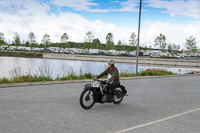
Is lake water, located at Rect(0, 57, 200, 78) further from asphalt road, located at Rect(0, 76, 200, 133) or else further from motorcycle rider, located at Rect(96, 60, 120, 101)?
motorcycle rider, located at Rect(96, 60, 120, 101)

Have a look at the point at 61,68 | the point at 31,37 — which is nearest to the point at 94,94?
the point at 61,68

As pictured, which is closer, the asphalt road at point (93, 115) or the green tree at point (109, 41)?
the asphalt road at point (93, 115)

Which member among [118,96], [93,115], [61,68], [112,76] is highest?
[112,76]

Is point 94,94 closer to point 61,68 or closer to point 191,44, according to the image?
point 61,68

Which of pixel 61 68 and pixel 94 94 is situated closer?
pixel 94 94

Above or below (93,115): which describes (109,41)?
above

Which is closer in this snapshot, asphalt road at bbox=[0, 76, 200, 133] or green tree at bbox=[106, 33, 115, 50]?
asphalt road at bbox=[0, 76, 200, 133]

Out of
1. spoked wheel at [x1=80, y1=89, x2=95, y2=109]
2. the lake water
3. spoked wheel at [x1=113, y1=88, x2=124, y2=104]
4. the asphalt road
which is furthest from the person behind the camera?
the lake water

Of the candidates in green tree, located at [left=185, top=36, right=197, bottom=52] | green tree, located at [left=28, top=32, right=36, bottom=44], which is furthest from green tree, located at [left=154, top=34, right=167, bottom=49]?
green tree, located at [left=28, top=32, right=36, bottom=44]

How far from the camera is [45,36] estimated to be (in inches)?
4405

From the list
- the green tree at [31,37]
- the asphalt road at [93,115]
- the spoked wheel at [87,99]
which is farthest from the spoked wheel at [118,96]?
the green tree at [31,37]

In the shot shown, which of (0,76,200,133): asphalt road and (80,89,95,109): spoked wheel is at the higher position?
(80,89,95,109): spoked wheel

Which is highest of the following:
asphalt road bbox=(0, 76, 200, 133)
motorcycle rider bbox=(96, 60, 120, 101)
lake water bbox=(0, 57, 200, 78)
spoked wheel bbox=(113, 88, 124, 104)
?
motorcycle rider bbox=(96, 60, 120, 101)

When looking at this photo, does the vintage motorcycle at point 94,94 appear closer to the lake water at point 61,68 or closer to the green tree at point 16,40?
the lake water at point 61,68
